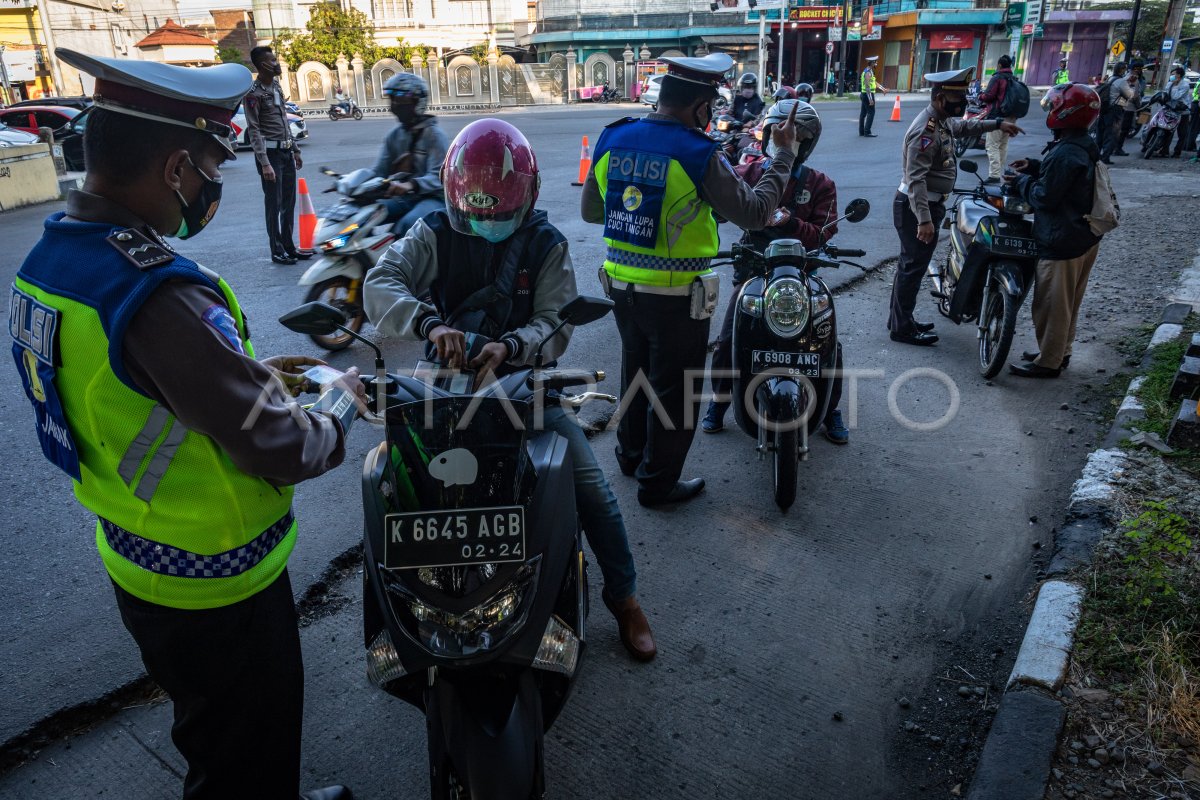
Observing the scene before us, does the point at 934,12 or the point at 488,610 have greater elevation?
the point at 934,12

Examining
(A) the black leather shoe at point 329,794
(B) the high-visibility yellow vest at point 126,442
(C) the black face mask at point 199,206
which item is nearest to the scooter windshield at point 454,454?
(B) the high-visibility yellow vest at point 126,442

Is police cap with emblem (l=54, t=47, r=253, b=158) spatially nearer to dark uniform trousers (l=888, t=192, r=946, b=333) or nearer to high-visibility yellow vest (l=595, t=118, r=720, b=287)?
high-visibility yellow vest (l=595, t=118, r=720, b=287)

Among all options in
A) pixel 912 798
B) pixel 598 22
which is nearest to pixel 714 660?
pixel 912 798

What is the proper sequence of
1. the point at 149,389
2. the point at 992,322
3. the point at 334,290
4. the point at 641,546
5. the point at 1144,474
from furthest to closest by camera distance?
the point at 334,290, the point at 992,322, the point at 1144,474, the point at 641,546, the point at 149,389

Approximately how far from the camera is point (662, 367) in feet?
12.6

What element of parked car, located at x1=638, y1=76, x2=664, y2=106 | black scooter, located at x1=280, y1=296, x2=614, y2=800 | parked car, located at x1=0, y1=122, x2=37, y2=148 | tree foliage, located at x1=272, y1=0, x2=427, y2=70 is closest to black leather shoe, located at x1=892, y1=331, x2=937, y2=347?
parked car, located at x1=638, y1=76, x2=664, y2=106

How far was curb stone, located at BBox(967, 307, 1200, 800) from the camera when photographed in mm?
2441

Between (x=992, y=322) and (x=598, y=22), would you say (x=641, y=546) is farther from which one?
(x=598, y=22)

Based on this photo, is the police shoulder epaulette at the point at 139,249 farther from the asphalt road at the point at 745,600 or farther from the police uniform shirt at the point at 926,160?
the police uniform shirt at the point at 926,160

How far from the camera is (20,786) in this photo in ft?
8.13

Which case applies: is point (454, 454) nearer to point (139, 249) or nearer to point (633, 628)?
point (139, 249)

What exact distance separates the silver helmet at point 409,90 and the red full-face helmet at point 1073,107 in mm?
4631

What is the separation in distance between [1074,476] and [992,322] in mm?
1806

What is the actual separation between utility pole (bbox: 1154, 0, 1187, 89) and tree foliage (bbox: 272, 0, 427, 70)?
3681 centimetres
